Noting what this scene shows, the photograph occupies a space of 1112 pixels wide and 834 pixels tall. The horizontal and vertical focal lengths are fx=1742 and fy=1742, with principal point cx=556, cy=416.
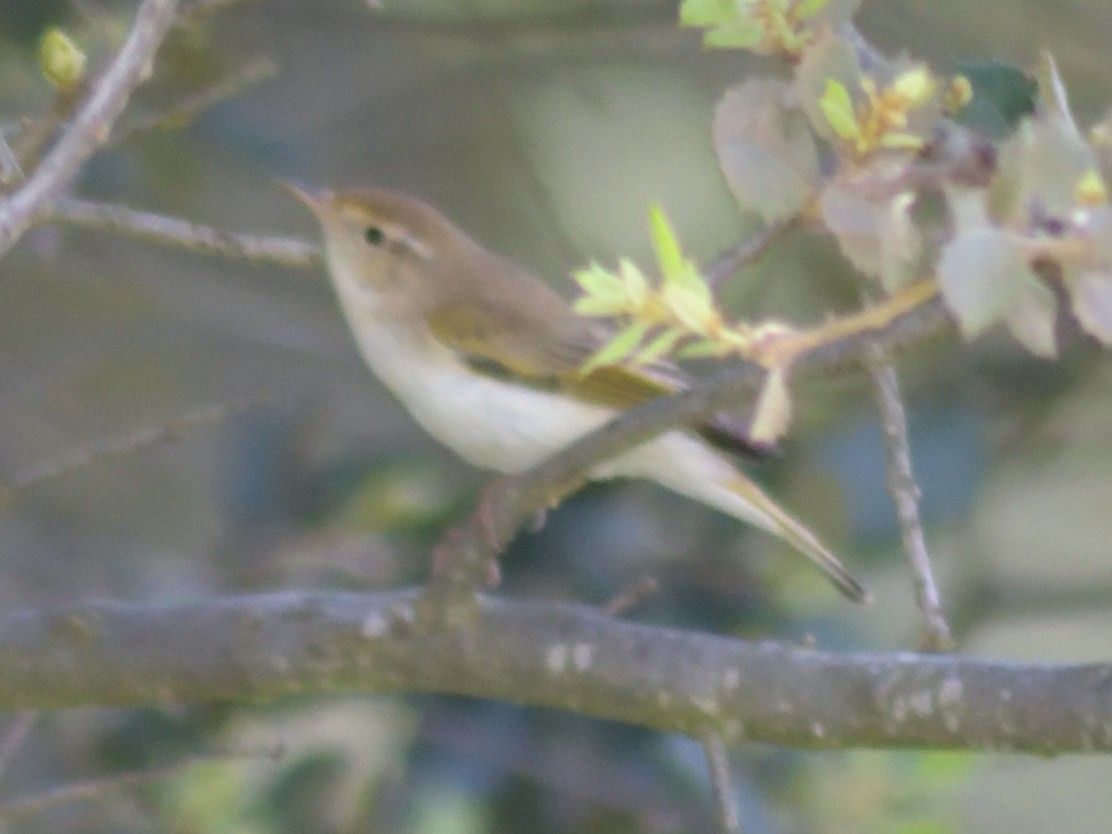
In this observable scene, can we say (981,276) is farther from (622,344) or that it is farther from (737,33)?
(737,33)

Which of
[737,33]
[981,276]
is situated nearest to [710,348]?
[981,276]

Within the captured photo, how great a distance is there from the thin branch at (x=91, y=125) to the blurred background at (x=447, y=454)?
2.04 ft

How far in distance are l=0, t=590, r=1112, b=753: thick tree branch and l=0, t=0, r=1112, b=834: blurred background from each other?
0.26 m

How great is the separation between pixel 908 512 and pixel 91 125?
1.01 metres

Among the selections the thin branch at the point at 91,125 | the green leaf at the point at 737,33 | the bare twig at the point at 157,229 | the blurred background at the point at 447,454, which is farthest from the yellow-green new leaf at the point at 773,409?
the blurred background at the point at 447,454

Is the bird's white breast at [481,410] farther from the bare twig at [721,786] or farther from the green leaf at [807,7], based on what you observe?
the green leaf at [807,7]

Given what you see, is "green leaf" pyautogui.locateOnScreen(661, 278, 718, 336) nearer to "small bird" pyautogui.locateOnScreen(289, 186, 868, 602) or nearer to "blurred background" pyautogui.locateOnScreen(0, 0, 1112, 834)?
"blurred background" pyautogui.locateOnScreen(0, 0, 1112, 834)

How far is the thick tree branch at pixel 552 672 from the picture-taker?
6.14 ft

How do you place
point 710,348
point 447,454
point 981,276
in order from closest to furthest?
point 981,276
point 710,348
point 447,454

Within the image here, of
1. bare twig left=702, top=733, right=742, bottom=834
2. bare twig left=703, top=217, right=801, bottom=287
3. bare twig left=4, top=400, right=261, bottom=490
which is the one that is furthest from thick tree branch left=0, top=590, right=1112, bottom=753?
bare twig left=703, top=217, right=801, bottom=287

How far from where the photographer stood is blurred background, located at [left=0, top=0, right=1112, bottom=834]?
3.03 meters

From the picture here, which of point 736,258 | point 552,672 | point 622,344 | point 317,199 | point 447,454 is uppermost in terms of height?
point 622,344

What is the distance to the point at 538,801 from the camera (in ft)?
9.75

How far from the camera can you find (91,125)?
1.61 metres
